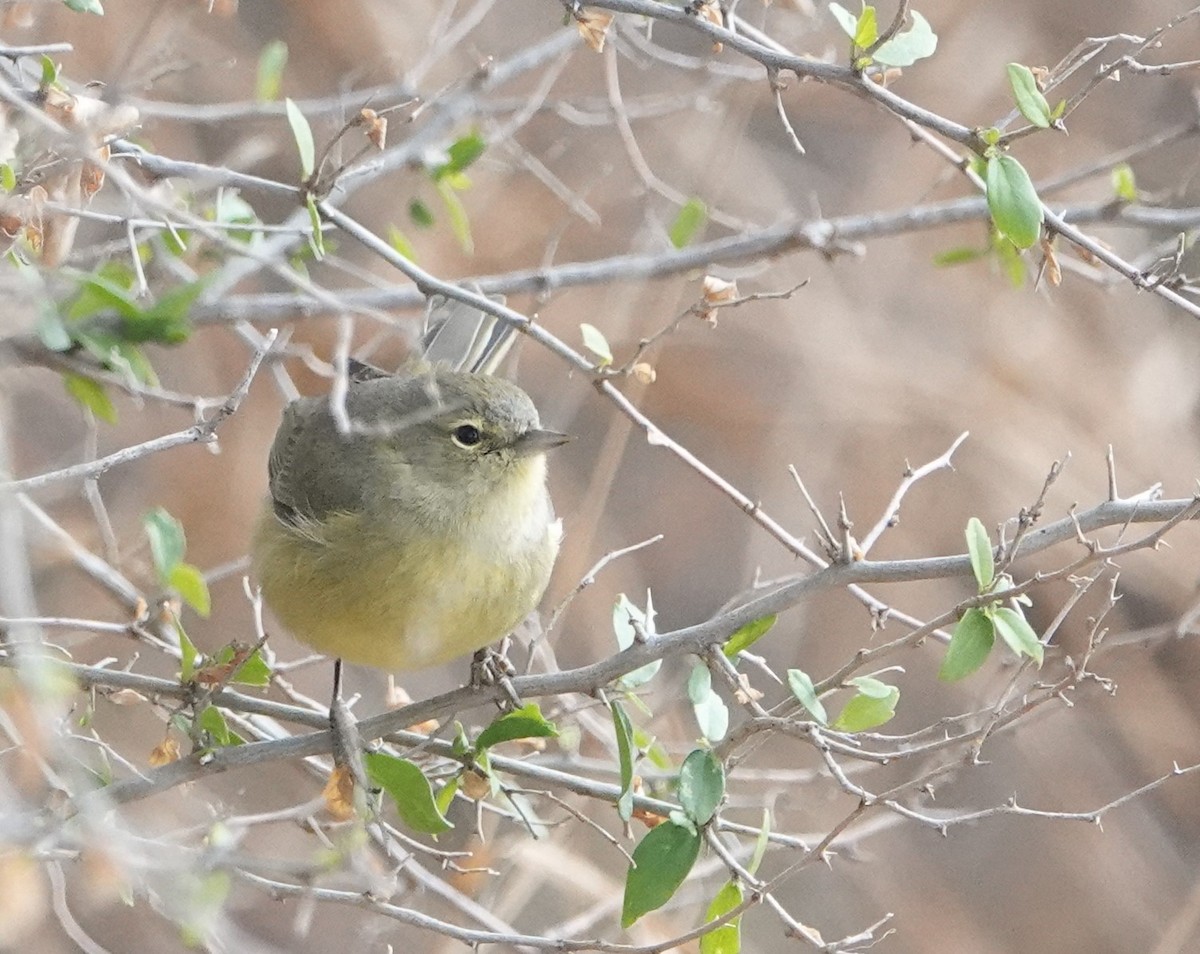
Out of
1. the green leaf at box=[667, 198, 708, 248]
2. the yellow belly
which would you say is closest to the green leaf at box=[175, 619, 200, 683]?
the yellow belly

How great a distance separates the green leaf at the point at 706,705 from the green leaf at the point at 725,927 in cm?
26

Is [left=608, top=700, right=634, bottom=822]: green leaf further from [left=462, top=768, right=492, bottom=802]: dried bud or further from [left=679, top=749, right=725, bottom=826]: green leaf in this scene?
[left=462, top=768, right=492, bottom=802]: dried bud

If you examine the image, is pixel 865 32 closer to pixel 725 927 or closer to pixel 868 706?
pixel 868 706

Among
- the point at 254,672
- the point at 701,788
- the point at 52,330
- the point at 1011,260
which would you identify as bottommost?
Answer: the point at 254,672

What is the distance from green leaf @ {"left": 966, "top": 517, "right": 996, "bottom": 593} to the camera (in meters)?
2.11

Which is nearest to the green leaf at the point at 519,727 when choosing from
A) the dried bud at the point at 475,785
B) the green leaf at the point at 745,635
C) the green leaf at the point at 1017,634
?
the dried bud at the point at 475,785

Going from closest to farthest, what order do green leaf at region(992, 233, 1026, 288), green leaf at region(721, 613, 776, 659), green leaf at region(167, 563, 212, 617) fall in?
green leaf at region(721, 613, 776, 659) → green leaf at region(167, 563, 212, 617) → green leaf at region(992, 233, 1026, 288)

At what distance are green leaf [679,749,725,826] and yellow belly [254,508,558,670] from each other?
0.73 meters

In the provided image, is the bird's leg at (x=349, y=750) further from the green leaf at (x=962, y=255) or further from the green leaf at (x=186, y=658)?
the green leaf at (x=962, y=255)

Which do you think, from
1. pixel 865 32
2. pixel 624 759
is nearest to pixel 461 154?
pixel 865 32

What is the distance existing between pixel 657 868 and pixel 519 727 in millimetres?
346

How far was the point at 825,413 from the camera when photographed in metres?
6.29

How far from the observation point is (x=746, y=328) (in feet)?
20.5

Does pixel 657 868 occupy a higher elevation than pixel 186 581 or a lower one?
higher
